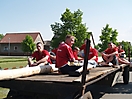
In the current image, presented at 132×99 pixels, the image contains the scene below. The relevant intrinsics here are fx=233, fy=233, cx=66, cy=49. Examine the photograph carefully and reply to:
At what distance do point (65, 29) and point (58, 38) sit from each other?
2.07 m

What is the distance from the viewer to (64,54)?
5305mm

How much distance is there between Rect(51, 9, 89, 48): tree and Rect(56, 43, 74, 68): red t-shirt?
34819 millimetres

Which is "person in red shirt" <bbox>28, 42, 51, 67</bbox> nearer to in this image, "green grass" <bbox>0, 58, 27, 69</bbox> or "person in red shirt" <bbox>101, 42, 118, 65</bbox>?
"person in red shirt" <bbox>101, 42, 118, 65</bbox>

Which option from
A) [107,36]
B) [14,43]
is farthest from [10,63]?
[14,43]

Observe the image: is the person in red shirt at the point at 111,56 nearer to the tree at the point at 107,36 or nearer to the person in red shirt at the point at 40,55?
the person in red shirt at the point at 40,55

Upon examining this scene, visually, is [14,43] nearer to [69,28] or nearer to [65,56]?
[69,28]

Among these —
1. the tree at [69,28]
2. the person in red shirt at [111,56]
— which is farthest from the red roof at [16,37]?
the person in red shirt at [111,56]

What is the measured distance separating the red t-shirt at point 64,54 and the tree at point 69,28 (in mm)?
34819

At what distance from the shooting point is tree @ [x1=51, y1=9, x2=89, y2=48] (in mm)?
Result: 40656

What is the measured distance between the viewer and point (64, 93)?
3.85 m

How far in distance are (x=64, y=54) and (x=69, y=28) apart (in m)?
36.1

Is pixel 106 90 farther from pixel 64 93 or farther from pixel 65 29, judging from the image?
pixel 65 29

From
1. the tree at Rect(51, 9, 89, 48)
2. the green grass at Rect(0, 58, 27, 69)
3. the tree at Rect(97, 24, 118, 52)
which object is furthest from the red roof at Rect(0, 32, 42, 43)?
the green grass at Rect(0, 58, 27, 69)

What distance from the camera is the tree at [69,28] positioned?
1601 inches
